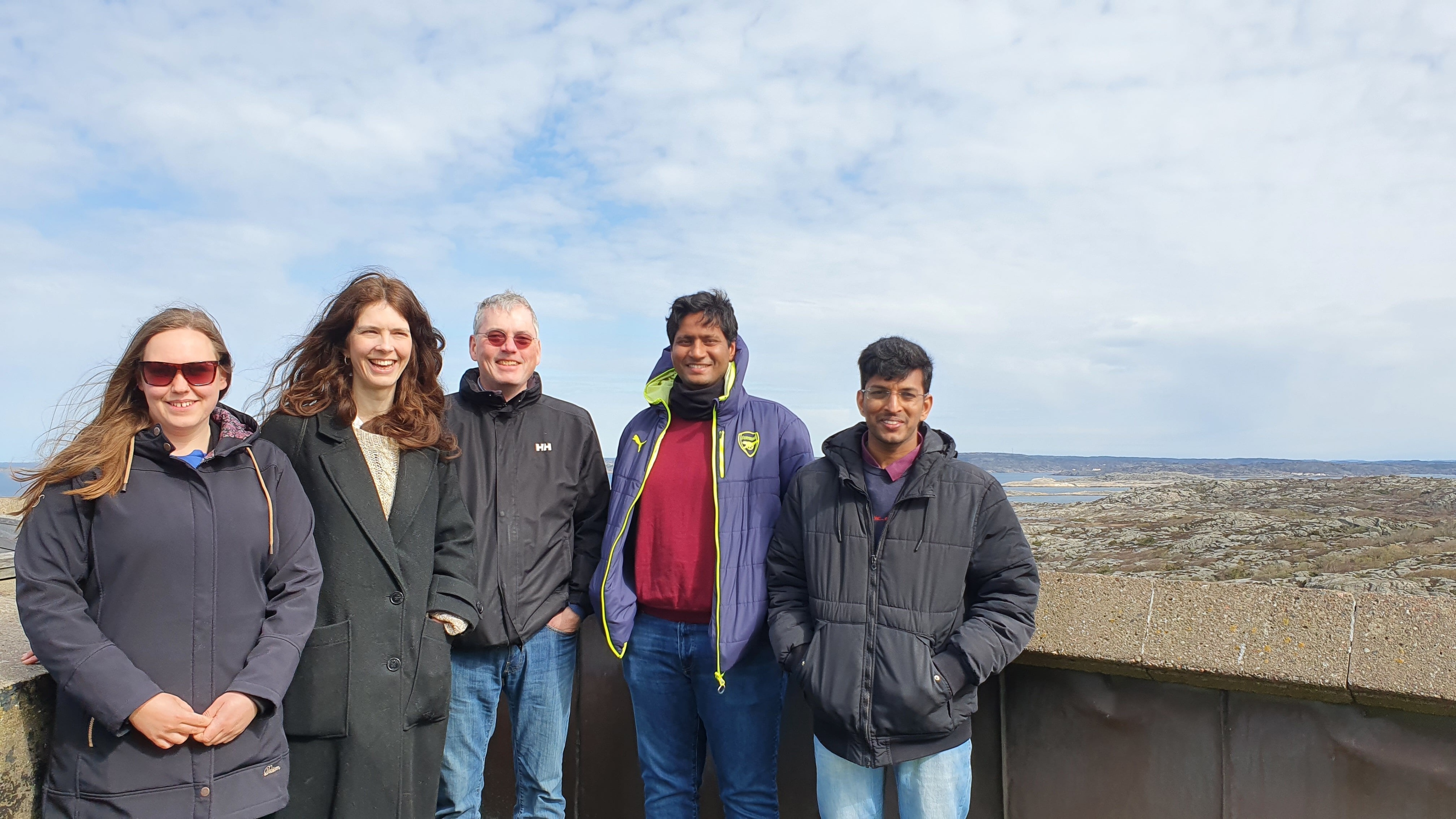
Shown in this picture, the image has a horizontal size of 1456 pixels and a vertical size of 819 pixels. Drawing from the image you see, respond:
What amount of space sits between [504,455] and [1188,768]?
2.43 meters

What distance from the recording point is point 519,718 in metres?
3.16

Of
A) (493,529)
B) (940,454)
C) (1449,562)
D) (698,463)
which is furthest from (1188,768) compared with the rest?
(1449,562)

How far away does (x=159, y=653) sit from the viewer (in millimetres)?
2174

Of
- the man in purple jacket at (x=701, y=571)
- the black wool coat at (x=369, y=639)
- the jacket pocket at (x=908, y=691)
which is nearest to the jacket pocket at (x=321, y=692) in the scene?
the black wool coat at (x=369, y=639)

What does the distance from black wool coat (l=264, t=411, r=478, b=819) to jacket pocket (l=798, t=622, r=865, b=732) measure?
104 cm

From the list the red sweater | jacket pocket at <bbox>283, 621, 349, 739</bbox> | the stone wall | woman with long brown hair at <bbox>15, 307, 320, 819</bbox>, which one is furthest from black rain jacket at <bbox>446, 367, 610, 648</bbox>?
the stone wall

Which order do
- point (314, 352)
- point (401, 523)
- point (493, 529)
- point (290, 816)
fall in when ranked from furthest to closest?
1. point (493, 529)
2. point (314, 352)
3. point (401, 523)
4. point (290, 816)

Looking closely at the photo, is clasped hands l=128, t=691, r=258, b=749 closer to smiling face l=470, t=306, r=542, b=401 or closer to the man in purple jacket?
the man in purple jacket

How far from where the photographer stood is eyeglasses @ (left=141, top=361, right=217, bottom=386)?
2344 millimetres

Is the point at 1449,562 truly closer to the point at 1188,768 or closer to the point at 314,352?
the point at 1188,768

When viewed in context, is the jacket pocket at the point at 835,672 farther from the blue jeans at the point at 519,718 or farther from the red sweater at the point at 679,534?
the blue jeans at the point at 519,718

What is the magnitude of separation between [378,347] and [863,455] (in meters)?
1.54

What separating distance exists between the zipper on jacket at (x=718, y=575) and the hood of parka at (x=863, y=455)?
40 cm

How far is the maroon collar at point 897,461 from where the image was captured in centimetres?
282
